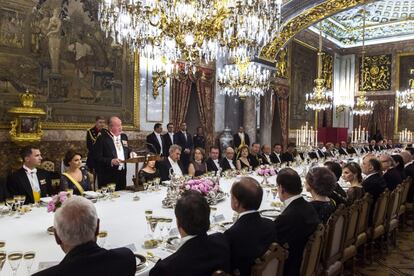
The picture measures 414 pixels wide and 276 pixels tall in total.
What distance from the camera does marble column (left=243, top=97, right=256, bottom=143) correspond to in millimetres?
12336

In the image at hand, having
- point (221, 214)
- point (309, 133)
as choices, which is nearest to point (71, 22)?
point (309, 133)

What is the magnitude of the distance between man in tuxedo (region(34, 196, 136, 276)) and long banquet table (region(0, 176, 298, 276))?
38 centimetres

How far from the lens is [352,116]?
63.7 feet

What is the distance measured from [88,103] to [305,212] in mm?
6425

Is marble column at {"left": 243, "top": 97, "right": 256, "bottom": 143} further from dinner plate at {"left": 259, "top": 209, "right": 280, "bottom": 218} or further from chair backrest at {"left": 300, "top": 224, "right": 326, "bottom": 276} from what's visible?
chair backrest at {"left": 300, "top": 224, "right": 326, "bottom": 276}

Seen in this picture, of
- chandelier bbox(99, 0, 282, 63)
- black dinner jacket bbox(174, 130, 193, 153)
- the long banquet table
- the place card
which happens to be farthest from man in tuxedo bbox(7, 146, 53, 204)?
black dinner jacket bbox(174, 130, 193, 153)

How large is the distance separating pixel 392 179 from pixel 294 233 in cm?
330

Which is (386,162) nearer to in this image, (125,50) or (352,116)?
(125,50)

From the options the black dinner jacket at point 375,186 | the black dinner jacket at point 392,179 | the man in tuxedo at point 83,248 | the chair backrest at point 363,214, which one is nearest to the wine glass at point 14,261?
the man in tuxedo at point 83,248

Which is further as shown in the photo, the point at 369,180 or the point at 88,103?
the point at 88,103

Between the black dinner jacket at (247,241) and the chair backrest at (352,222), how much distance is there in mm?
1261

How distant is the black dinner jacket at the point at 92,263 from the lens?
1627 millimetres

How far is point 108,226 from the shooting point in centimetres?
305

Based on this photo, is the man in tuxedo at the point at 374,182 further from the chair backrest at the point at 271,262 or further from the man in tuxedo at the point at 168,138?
the man in tuxedo at the point at 168,138
